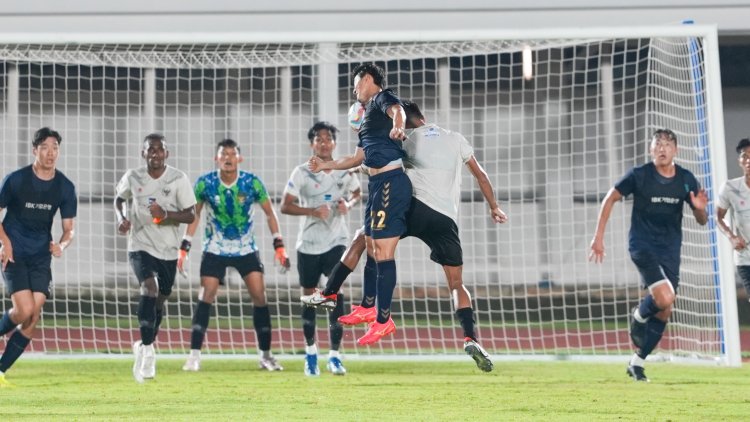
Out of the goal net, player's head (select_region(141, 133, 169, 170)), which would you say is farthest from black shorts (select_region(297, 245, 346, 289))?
the goal net

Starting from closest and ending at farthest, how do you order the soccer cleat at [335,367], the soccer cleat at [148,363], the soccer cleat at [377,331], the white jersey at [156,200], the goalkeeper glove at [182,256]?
the soccer cleat at [377,331], the soccer cleat at [148,363], the white jersey at [156,200], the goalkeeper glove at [182,256], the soccer cleat at [335,367]

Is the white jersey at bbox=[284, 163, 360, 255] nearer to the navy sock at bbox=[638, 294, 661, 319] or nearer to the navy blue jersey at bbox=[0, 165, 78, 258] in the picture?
the navy blue jersey at bbox=[0, 165, 78, 258]

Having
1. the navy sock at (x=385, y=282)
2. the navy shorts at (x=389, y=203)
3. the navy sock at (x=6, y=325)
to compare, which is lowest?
the navy sock at (x=6, y=325)

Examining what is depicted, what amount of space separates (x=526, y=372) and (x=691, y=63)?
10.8ft

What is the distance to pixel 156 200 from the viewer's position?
29.9 feet

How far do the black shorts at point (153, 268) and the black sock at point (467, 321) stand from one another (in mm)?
2981

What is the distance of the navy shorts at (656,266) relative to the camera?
839 cm

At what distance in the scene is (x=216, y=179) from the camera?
31.0 ft

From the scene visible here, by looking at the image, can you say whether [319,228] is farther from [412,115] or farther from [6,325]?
[412,115]

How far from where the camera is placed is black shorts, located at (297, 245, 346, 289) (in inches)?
365

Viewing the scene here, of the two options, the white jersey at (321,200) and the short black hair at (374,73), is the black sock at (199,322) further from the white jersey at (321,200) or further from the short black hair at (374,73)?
the short black hair at (374,73)

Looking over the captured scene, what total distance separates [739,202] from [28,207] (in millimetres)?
5542

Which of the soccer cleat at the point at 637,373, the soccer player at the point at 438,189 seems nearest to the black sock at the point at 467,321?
the soccer player at the point at 438,189

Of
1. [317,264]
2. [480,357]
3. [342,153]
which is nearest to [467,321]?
[480,357]
